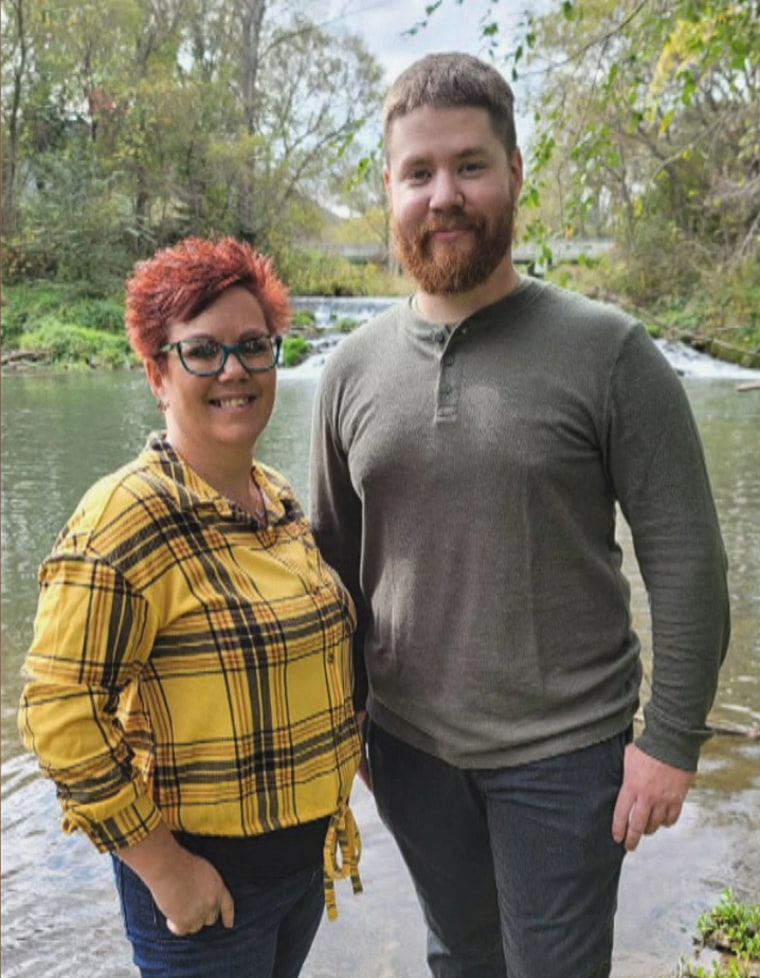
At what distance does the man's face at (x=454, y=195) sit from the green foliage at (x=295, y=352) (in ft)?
52.4

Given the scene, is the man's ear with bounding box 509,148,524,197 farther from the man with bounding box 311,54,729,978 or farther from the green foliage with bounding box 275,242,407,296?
the green foliage with bounding box 275,242,407,296

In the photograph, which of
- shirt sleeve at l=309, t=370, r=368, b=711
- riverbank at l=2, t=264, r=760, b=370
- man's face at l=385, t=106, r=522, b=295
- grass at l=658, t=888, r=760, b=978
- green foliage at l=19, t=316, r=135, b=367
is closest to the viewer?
man's face at l=385, t=106, r=522, b=295

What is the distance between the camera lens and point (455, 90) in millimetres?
1614

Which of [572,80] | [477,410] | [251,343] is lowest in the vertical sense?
[477,410]

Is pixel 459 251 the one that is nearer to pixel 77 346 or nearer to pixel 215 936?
pixel 215 936

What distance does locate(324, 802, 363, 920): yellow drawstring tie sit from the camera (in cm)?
156

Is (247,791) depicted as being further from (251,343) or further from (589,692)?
(251,343)

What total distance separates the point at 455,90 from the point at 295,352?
53.7ft

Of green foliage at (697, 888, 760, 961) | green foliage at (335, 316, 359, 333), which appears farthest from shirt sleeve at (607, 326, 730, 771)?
green foliage at (335, 316, 359, 333)

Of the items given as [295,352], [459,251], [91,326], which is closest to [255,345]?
[459,251]

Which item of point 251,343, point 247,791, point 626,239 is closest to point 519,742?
point 247,791

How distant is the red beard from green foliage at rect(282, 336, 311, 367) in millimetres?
15962

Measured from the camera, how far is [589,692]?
5.26ft

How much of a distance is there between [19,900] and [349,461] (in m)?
2.17
